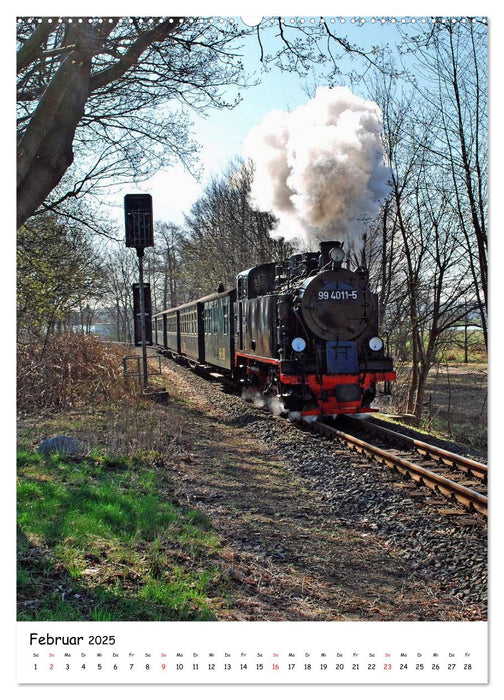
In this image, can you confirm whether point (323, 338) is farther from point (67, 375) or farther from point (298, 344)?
point (67, 375)

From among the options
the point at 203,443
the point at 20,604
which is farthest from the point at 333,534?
the point at 203,443

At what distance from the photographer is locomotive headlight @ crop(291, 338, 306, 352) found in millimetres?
8789

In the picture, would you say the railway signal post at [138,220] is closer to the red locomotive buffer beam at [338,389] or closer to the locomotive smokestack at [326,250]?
the locomotive smokestack at [326,250]

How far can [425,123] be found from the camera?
370 inches

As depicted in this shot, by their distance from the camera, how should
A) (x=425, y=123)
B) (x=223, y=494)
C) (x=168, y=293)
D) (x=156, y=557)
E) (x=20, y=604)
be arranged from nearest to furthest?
(x=20, y=604)
(x=156, y=557)
(x=223, y=494)
(x=425, y=123)
(x=168, y=293)

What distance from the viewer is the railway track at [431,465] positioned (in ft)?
17.5

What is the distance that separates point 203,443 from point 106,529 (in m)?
4.03

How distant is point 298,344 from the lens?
347 inches

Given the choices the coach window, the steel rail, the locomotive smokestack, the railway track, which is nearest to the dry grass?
the coach window

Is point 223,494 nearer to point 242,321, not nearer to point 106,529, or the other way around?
point 106,529

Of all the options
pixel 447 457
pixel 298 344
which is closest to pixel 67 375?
pixel 298 344

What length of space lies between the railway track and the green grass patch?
244cm

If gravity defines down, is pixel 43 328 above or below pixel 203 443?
above

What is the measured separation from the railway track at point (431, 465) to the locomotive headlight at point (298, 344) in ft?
4.34
